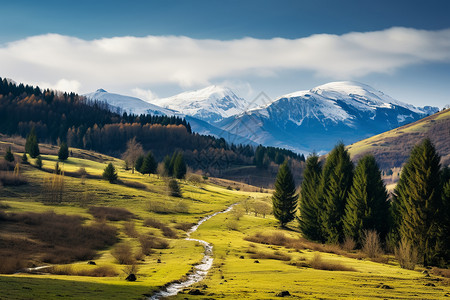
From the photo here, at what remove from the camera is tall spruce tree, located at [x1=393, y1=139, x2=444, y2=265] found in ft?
199

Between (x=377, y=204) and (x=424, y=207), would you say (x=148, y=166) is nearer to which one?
(x=377, y=204)

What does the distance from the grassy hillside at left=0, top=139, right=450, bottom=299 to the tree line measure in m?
5.40

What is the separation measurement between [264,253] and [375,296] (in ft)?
102

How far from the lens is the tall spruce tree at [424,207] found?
6078cm

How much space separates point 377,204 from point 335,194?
9712mm

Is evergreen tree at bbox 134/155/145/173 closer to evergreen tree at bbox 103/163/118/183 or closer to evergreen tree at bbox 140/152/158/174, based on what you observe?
evergreen tree at bbox 140/152/158/174

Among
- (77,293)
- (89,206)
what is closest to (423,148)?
(77,293)

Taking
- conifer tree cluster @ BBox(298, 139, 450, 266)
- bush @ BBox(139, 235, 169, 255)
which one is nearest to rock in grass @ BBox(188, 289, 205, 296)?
bush @ BBox(139, 235, 169, 255)

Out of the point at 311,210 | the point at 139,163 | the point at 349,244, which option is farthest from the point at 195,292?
the point at 139,163

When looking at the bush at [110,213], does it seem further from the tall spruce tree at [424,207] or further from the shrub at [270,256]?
the tall spruce tree at [424,207]

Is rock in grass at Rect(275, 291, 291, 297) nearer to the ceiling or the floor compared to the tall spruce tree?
nearer to the floor

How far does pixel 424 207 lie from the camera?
62.2 metres

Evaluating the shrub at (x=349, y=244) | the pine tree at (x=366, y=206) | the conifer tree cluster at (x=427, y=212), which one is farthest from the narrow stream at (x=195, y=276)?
the conifer tree cluster at (x=427, y=212)

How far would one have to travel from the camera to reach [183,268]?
46.6 meters
